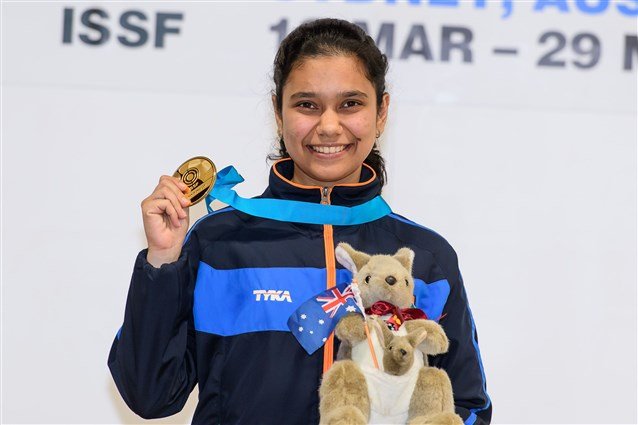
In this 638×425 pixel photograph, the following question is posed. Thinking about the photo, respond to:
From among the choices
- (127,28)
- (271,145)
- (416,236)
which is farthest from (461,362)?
(127,28)

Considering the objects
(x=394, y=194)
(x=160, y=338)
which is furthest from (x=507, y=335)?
(x=160, y=338)

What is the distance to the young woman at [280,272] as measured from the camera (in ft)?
4.32

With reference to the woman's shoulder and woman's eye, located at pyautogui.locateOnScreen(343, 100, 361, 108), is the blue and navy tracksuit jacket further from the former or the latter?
woman's eye, located at pyautogui.locateOnScreen(343, 100, 361, 108)

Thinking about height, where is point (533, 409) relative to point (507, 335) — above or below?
below

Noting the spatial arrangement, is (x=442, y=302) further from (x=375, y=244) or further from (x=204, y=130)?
(x=204, y=130)

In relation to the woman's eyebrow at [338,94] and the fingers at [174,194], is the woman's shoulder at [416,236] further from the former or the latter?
the fingers at [174,194]

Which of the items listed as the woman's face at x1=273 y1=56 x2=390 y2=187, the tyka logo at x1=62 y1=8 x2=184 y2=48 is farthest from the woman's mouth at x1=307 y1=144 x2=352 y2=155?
the tyka logo at x1=62 y1=8 x2=184 y2=48

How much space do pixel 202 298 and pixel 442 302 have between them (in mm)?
354

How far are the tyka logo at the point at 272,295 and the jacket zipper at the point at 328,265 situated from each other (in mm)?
60

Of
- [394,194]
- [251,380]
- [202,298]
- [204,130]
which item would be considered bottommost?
[251,380]

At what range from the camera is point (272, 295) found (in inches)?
53.1

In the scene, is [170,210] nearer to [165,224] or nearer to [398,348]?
[165,224]

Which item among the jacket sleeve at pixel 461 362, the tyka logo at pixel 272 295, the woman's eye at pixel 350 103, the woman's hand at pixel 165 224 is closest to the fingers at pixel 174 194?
the woman's hand at pixel 165 224

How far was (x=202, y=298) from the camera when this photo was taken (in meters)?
1.38
